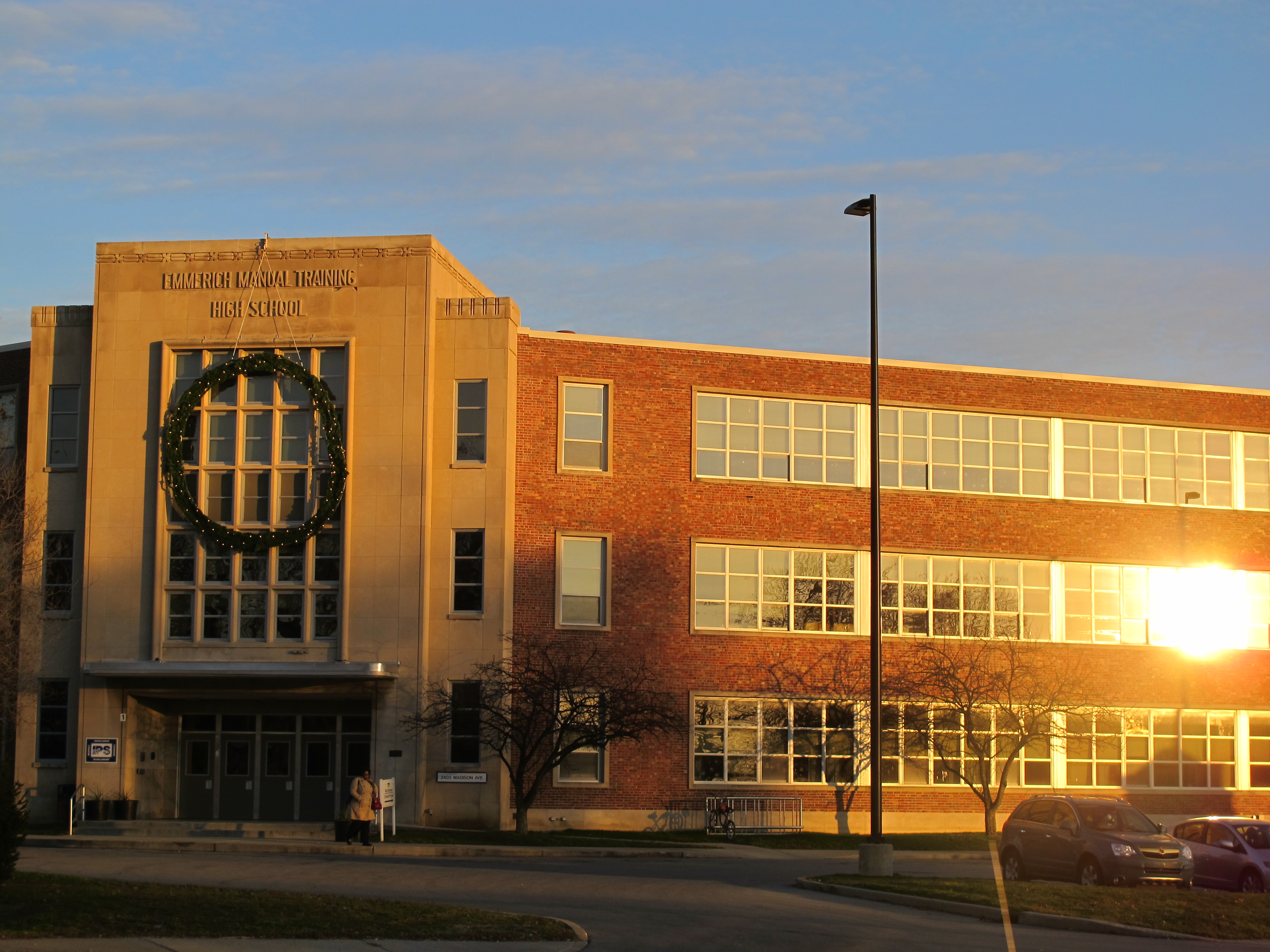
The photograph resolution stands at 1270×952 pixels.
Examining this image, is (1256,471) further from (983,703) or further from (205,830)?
(205,830)

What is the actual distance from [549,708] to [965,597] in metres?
12.5

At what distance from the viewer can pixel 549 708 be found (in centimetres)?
3481

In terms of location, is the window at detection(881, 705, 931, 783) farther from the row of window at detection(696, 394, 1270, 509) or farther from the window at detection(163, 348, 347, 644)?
the window at detection(163, 348, 347, 644)

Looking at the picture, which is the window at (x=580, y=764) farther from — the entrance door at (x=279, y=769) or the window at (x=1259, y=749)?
the window at (x=1259, y=749)

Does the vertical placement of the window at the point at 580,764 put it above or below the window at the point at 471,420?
below

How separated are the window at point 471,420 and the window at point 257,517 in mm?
3009

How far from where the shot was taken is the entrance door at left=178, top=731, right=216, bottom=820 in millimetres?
37156

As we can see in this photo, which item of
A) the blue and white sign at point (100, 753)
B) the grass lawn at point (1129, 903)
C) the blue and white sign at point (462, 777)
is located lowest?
the blue and white sign at point (462, 777)

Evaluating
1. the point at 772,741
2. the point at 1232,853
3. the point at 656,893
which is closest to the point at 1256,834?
the point at 1232,853

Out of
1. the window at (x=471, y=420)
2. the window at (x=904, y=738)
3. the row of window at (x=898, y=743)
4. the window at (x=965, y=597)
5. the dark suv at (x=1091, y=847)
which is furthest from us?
the window at (x=965, y=597)

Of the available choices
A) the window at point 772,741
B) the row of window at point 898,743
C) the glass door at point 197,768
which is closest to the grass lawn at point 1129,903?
the row of window at point 898,743

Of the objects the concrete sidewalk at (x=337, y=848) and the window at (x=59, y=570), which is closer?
the concrete sidewalk at (x=337, y=848)

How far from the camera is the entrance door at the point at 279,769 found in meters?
37.2

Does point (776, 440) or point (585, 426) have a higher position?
point (585, 426)
